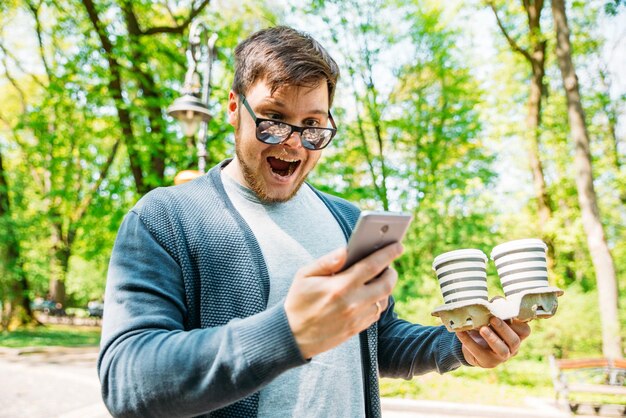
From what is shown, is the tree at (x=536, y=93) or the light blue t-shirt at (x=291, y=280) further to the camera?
the tree at (x=536, y=93)

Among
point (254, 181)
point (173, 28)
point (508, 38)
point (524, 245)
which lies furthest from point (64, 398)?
point (508, 38)

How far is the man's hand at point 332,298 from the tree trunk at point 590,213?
37.9 ft

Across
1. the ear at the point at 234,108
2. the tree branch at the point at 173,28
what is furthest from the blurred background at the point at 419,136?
the ear at the point at 234,108

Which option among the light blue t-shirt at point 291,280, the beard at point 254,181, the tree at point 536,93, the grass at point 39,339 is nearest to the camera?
the light blue t-shirt at point 291,280

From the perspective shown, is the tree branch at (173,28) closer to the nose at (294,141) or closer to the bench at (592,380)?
the bench at (592,380)

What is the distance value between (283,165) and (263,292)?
0.50m

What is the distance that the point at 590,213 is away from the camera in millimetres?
11133

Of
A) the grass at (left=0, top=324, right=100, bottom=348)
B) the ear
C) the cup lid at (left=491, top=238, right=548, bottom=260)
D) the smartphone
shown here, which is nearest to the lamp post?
the ear

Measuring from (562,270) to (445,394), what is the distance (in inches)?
394

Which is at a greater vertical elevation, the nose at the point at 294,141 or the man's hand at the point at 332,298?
the nose at the point at 294,141

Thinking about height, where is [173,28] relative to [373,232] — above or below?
above

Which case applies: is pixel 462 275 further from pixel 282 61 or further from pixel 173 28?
pixel 173 28

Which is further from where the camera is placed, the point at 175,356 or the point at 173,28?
the point at 173,28

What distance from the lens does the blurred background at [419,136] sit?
1131 cm
